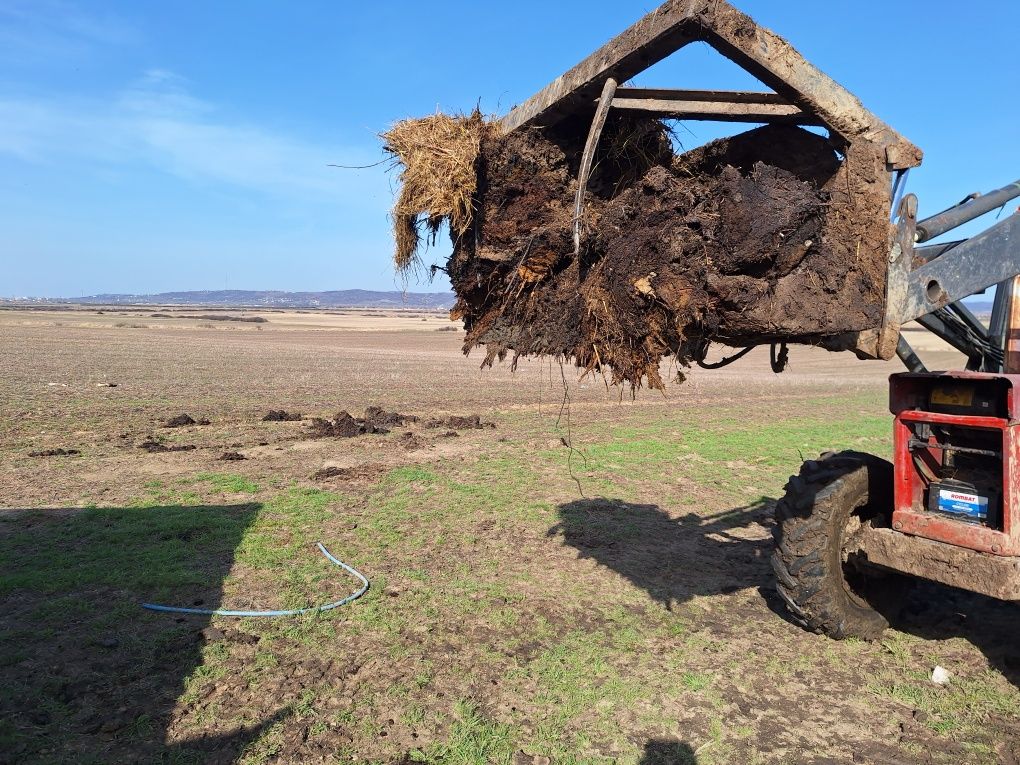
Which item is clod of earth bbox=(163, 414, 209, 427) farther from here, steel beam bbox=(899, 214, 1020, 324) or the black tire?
steel beam bbox=(899, 214, 1020, 324)

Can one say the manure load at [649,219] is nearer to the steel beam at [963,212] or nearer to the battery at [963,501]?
the steel beam at [963,212]

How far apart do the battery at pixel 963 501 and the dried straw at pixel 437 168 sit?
3.24m

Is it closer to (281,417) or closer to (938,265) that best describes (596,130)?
(938,265)

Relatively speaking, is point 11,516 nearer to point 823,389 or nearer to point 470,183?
point 470,183

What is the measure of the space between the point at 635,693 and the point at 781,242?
2733mm

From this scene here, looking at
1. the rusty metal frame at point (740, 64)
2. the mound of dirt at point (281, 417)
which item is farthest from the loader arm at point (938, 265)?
the mound of dirt at point (281, 417)

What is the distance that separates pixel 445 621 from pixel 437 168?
126 inches

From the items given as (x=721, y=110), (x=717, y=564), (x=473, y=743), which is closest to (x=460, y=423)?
(x=717, y=564)

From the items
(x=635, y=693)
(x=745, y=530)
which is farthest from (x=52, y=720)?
(x=745, y=530)

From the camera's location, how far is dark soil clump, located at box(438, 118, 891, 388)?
11.6 feet

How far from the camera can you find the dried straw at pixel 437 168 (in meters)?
4.25

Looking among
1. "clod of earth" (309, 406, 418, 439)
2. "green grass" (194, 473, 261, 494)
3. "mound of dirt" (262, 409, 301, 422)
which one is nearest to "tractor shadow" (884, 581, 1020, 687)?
"green grass" (194, 473, 261, 494)

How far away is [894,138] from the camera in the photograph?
3.65m

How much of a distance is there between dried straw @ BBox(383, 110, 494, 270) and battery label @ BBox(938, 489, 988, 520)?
3259 millimetres
